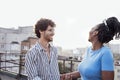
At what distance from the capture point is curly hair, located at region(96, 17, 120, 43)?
7.86 ft

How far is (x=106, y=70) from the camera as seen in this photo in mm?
2264

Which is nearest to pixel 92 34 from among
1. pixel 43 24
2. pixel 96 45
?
pixel 96 45

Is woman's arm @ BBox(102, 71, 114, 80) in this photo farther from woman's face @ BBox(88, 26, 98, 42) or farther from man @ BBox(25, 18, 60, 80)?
man @ BBox(25, 18, 60, 80)

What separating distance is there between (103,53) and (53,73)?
541mm

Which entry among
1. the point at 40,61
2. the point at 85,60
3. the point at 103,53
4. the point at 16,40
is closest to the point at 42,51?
the point at 40,61

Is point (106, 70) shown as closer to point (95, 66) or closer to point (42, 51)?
point (95, 66)

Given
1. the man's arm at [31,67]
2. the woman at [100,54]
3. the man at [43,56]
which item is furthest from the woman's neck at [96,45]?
the man's arm at [31,67]

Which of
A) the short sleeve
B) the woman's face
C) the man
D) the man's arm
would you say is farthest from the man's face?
the short sleeve

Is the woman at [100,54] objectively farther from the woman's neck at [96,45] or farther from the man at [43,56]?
the man at [43,56]

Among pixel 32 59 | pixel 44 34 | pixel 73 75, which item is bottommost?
pixel 73 75

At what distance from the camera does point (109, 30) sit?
7.86 feet

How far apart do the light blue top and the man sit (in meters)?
0.28

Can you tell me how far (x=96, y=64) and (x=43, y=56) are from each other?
499 mm

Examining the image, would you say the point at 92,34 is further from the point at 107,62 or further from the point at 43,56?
the point at 43,56
